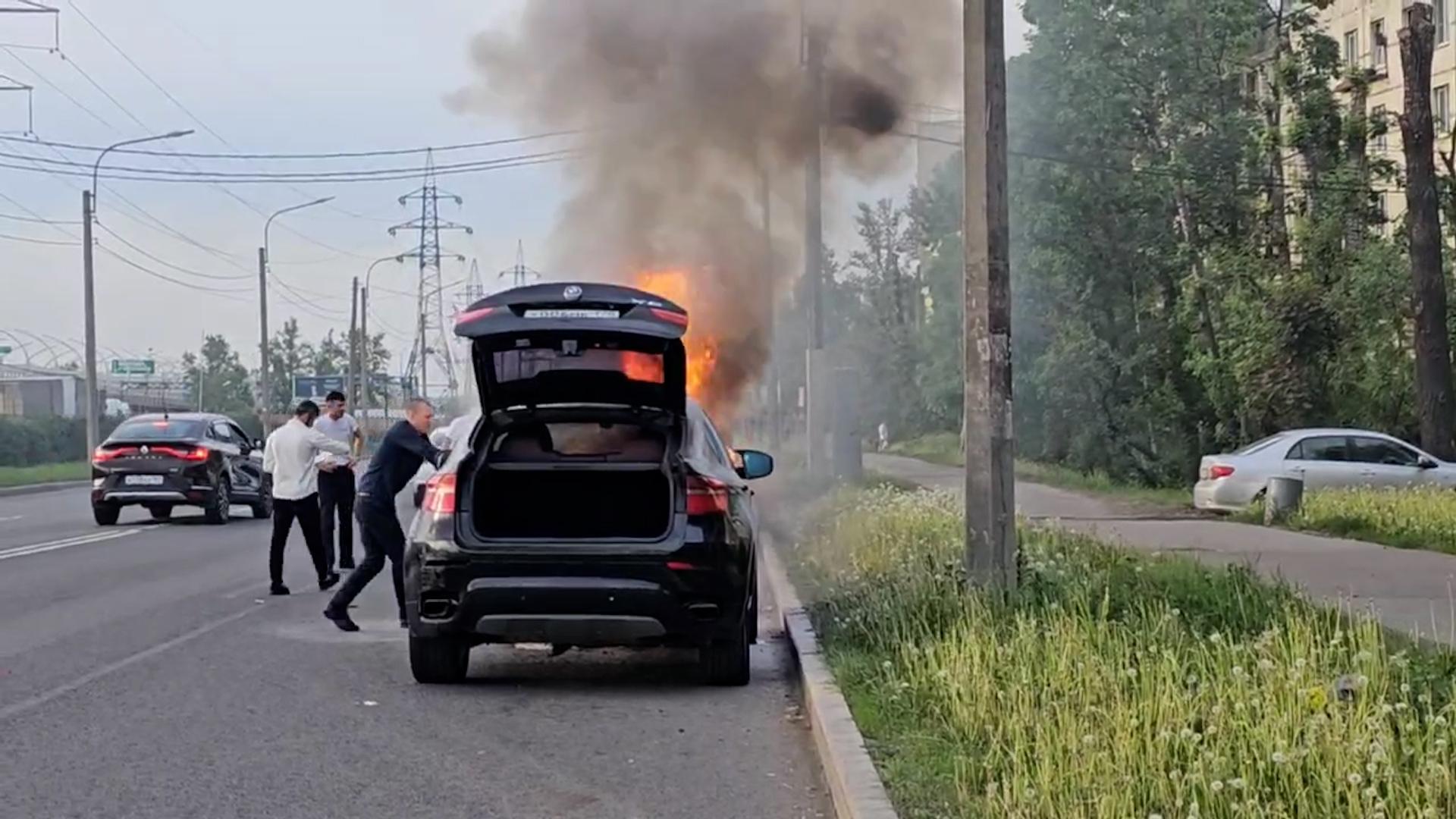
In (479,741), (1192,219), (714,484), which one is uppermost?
(1192,219)

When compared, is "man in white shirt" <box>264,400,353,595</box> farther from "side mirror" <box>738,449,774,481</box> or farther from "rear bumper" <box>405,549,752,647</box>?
"rear bumper" <box>405,549,752,647</box>

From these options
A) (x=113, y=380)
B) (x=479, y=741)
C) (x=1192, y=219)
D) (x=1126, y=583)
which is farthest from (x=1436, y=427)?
(x=113, y=380)

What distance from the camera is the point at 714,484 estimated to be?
27.8ft

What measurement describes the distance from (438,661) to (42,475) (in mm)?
34301

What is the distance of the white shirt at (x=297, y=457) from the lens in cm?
1314

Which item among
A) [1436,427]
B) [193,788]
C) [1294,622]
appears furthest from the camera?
[1436,427]

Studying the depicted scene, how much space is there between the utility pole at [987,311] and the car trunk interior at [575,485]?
1961 mm

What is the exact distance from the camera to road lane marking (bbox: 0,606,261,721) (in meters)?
8.20

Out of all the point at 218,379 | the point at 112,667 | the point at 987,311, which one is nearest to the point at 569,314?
the point at 987,311

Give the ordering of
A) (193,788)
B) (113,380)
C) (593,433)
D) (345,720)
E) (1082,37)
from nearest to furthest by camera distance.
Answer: (193,788) < (345,720) < (593,433) < (1082,37) < (113,380)

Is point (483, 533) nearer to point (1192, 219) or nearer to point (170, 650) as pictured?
point (170, 650)

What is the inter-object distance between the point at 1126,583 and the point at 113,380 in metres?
93.8

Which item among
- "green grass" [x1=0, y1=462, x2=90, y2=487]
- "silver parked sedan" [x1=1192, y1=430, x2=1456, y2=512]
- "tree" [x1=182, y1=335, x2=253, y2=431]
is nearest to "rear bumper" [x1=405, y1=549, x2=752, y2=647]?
"silver parked sedan" [x1=1192, y1=430, x2=1456, y2=512]

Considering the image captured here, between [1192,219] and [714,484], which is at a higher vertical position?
[1192,219]
